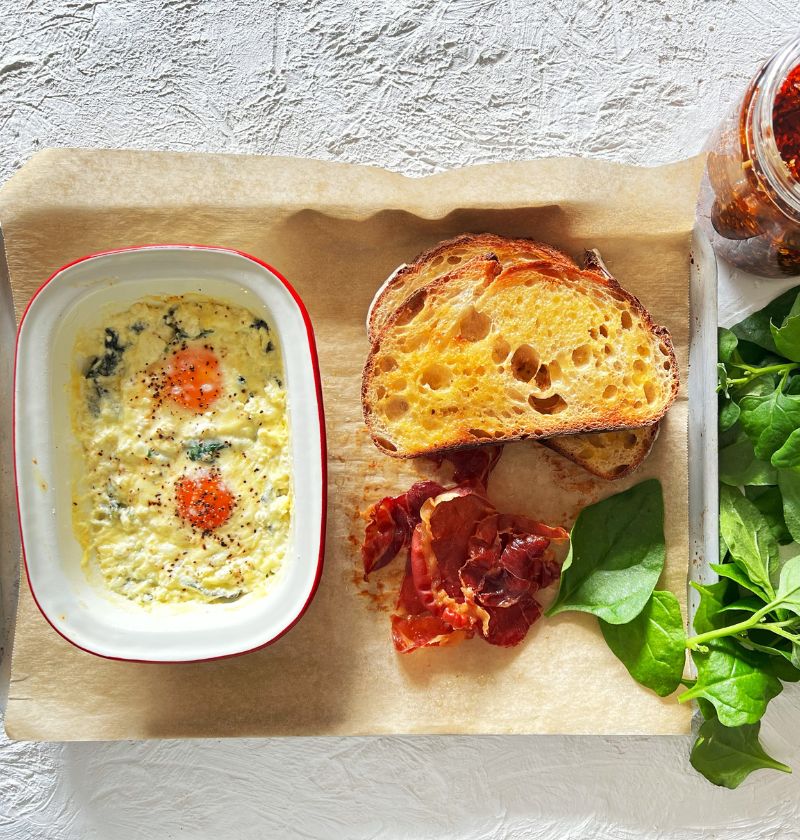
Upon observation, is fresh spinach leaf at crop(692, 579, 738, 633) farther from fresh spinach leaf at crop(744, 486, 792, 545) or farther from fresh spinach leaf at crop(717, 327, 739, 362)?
fresh spinach leaf at crop(717, 327, 739, 362)

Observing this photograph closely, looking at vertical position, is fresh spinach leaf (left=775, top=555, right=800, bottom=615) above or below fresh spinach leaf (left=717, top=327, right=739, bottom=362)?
below

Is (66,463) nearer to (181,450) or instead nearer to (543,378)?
(181,450)

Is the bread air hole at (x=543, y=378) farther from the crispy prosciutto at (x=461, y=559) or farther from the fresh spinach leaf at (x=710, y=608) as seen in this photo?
the fresh spinach leaf at (x=710, y=608)

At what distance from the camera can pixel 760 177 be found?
1.69m

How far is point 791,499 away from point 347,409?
112 cm

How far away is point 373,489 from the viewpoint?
193cm

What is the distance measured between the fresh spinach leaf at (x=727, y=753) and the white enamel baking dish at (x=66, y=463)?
1.09 m

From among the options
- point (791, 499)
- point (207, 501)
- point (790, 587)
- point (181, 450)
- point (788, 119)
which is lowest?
point (790, 587)

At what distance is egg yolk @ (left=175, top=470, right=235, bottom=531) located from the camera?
5.87 ft

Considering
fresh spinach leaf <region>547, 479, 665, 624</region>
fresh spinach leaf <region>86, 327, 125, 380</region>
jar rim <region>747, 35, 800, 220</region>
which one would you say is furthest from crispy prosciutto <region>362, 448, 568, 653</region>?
jar rim <region>747, 35, 800, 220</region>

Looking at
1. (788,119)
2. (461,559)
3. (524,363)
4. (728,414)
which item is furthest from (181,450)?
(788,119)

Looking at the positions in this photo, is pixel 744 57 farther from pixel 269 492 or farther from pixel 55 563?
pixel 55 563

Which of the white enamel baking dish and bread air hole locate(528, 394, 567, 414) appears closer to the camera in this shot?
the white enamel baking dish

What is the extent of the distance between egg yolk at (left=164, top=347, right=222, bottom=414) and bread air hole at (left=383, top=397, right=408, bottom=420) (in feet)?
1.35
